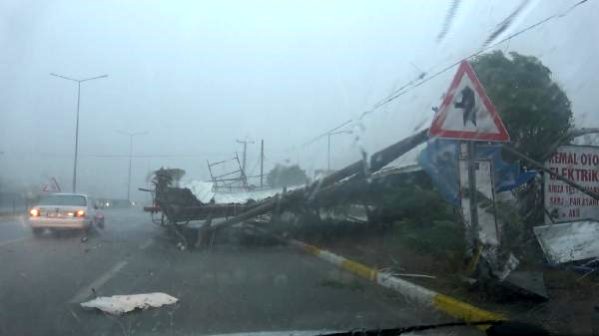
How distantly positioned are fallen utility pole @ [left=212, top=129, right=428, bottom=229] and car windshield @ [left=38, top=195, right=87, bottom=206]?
20.4 feet

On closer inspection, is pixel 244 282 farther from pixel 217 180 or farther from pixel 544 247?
pixel 217 180

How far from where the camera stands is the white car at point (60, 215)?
1989cm

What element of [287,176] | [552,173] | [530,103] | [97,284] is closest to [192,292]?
[97,284]

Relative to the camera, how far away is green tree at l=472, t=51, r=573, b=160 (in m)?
12.6

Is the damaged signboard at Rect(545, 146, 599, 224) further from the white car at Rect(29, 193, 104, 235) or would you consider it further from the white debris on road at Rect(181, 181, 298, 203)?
the white car at Rect(29, 193, 104, 235)

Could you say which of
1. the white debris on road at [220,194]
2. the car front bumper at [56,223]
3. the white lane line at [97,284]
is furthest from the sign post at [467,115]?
the car front bumper at [56,223]

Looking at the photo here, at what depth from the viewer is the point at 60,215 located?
1994 cm

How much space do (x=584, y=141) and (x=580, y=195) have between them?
1.87 metres

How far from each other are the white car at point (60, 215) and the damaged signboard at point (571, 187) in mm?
13803

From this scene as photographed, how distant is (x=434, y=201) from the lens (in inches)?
553

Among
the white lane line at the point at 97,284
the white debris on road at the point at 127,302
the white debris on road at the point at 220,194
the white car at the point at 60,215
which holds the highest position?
the white debris on road at the point at 220,194

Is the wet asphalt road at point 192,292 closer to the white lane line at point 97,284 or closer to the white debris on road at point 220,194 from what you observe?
the white lane line at point 97,284

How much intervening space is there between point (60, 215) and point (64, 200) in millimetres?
1050

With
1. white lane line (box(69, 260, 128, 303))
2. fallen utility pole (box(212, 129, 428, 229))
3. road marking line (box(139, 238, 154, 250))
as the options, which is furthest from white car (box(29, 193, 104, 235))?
white lane line (box(69, 260, 128, 303))
